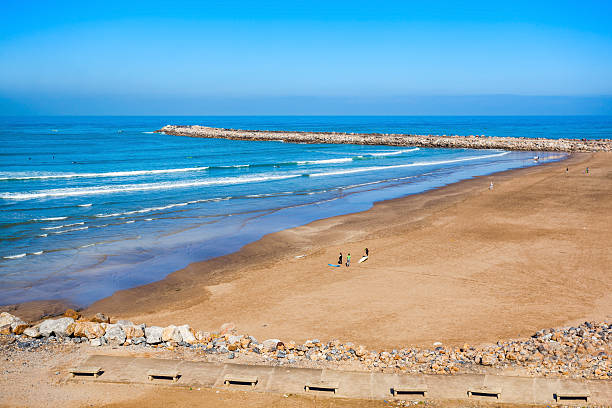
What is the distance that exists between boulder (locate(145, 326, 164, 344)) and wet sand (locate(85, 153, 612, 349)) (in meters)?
1.67

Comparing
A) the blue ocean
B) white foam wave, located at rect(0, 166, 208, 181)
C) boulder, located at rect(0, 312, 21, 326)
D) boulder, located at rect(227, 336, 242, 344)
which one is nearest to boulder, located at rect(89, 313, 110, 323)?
boulder, located at rect(0, 312, 21, 326)

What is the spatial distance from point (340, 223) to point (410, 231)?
175 inches

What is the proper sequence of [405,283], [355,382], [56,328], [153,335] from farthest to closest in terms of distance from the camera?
[405,283], [56,328], [153,335], [355,382]

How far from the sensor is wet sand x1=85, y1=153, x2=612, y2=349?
47.4 ft

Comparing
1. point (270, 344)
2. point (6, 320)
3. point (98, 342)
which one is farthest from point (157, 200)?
point (270, 344)

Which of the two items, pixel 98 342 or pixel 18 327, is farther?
pixel 18 327

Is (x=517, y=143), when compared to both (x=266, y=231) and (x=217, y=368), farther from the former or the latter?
(x=217, y=368)

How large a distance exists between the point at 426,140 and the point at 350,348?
86291 mm

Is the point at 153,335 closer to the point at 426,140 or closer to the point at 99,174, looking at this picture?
the point at 99,174

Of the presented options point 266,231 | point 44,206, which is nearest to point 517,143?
point 266,231

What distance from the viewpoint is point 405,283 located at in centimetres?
1794

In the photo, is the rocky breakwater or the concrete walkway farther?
the rocky breakwater

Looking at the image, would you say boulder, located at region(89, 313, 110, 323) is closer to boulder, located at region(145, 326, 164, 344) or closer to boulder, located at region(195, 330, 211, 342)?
boulder, located at region(145, 326, 164, 344)

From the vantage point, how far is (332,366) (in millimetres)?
11711
